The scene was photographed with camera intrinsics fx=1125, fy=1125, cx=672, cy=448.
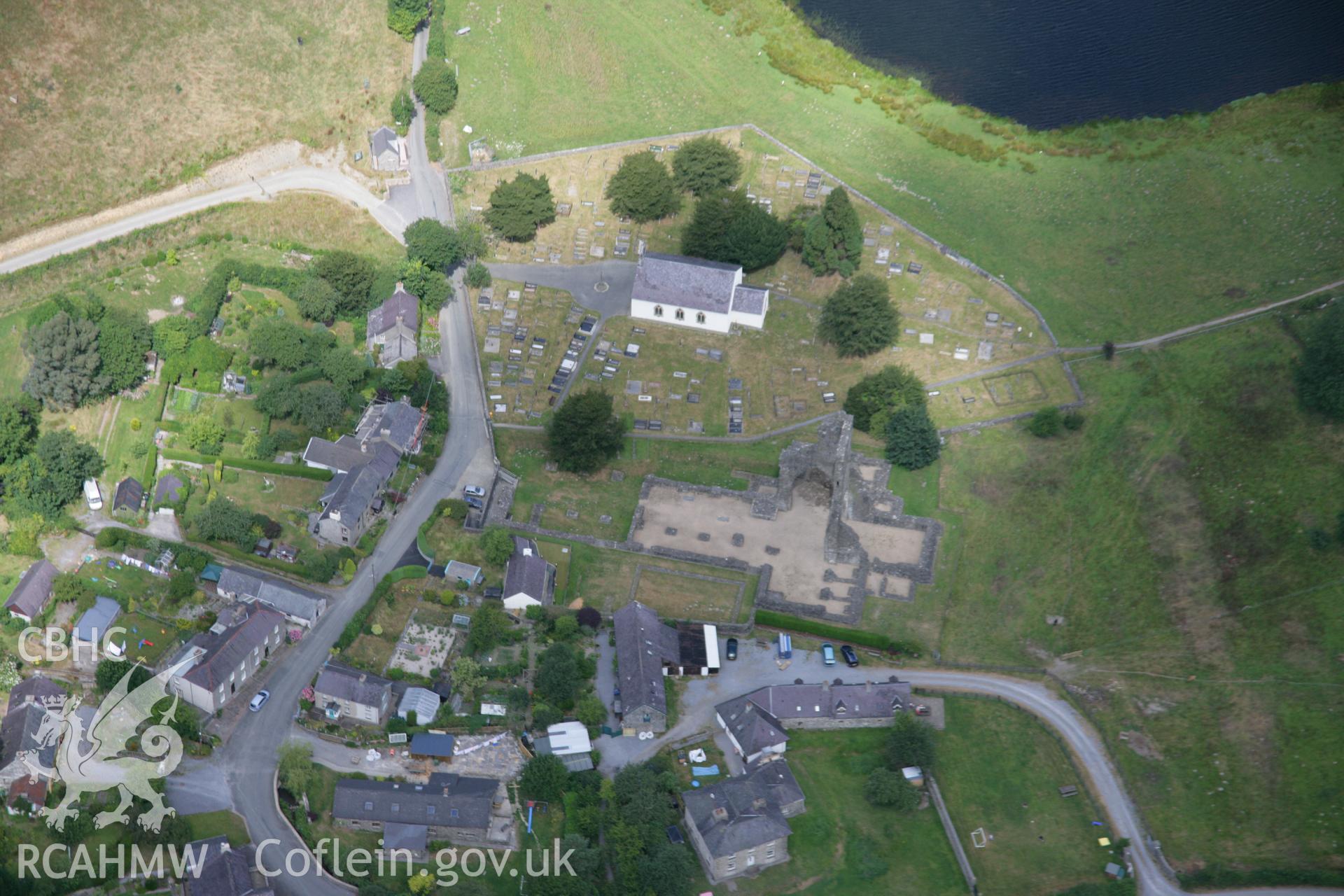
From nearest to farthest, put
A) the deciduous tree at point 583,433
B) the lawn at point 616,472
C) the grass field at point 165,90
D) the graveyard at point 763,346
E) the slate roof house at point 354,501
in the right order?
the slate roof house at point 354,501
the lawn at point 616,472
the deciduous tree at point 583,433
the graveyard at point 763,346
the grass field at point 165,90

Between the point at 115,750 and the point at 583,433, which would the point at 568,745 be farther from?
the point at 115,750

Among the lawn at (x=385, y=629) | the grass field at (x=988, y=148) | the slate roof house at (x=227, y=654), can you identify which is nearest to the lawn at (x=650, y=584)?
the lawn at (x=385, y=629)

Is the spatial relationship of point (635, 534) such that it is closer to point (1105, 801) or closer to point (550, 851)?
point (550, 851)

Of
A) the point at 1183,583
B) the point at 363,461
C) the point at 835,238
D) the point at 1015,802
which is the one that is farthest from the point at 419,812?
the point at 835,238

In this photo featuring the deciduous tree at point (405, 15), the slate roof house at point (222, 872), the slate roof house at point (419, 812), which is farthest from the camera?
the deciduous tree at point (405, 15)

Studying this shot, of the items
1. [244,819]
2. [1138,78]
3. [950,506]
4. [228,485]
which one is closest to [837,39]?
[1138,78]

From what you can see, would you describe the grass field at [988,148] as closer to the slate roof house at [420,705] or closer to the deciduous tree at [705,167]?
the deciduous tree at [705,167]
